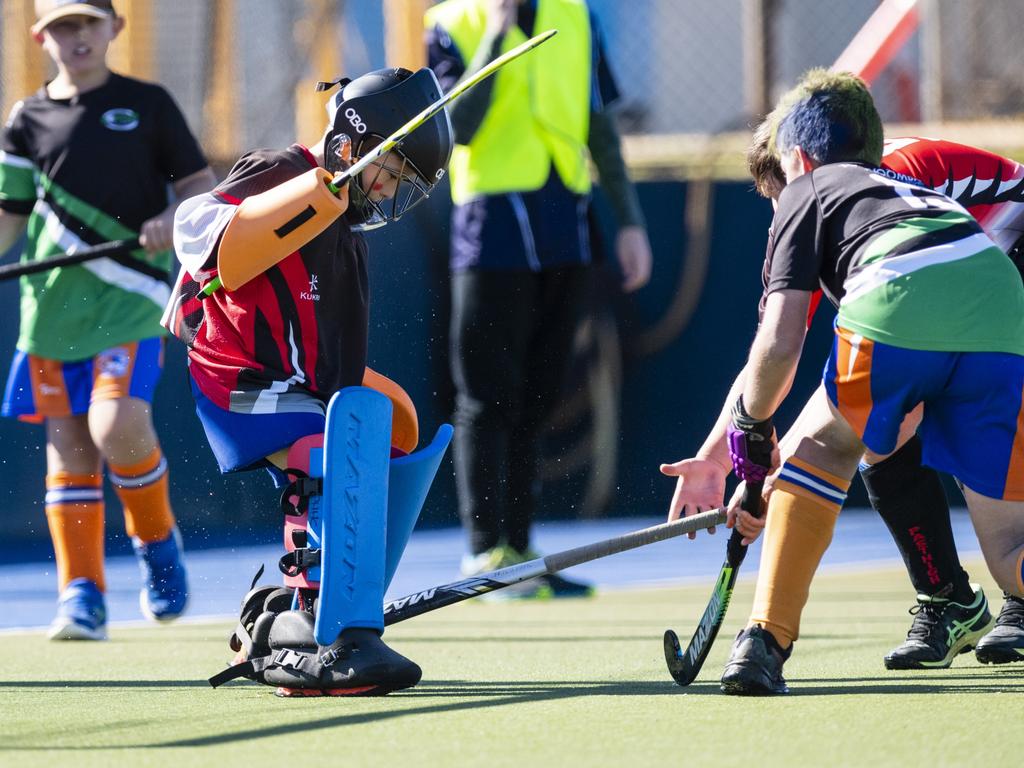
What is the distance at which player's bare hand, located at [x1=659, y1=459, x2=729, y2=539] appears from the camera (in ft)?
11.5

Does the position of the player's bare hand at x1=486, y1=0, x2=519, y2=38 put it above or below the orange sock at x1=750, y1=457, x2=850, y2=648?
above

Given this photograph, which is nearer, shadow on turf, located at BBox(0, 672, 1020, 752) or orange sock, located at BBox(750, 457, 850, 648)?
shadow on turf, located at BBox(0, 672, 1020, 752)

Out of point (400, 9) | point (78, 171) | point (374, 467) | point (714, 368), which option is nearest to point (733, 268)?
point (714, 368)

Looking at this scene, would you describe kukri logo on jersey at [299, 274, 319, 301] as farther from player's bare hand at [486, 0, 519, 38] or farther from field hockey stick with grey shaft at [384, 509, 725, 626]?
player's bare hand at [486, 0, 519, 38]

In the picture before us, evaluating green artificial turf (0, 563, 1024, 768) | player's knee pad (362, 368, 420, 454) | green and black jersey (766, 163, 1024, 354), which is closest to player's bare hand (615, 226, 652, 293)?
green artificial turf (0, 563, 1024, 768)

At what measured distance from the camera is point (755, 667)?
10.2 feet

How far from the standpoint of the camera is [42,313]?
4.85 meters

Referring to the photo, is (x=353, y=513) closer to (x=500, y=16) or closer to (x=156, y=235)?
(x=156, y=235)

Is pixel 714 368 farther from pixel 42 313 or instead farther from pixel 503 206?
pixel 42 313

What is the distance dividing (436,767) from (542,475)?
203 inches

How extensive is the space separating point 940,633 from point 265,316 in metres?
1.49

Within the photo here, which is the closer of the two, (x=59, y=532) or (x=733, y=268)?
(x=59, y=532)

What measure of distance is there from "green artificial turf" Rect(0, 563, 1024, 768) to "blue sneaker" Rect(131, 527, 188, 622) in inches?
8.5

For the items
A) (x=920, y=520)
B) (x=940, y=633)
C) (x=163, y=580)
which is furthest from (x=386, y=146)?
(x=163, y=580)
